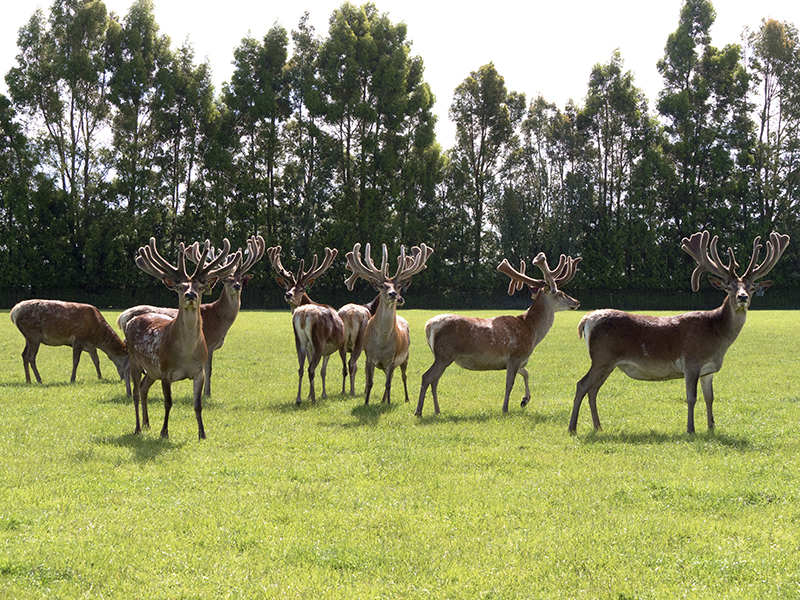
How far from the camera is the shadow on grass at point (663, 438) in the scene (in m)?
7.25

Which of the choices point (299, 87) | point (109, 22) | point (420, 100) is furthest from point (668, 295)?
point (109, 22)

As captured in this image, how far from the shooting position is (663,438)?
24.7ft

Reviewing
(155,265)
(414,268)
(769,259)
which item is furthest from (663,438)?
(155,265)

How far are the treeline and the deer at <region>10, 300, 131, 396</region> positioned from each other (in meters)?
29.7

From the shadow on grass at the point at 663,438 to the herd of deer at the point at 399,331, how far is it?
0.69 ft

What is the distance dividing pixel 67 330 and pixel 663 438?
31.4 feet

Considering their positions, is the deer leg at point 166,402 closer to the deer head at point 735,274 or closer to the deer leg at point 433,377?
the deer leg at point 433,377

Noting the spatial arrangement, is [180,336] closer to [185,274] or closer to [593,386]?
[185,274]

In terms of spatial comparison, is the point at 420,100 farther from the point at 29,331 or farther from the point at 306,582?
the point at 306,582

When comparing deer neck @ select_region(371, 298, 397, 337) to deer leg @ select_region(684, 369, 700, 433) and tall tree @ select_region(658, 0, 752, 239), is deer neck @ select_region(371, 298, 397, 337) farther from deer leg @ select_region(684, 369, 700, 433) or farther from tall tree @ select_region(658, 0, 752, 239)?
tall tree @ select_region(658, 0, 752, 239)

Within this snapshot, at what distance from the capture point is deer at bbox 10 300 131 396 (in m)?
11.8

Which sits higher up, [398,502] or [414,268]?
[414,268]

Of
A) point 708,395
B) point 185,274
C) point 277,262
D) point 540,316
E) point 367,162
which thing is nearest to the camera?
point 185,274

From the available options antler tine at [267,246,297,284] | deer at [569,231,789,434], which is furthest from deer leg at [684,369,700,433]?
antler tine at [267,246,297,284]
